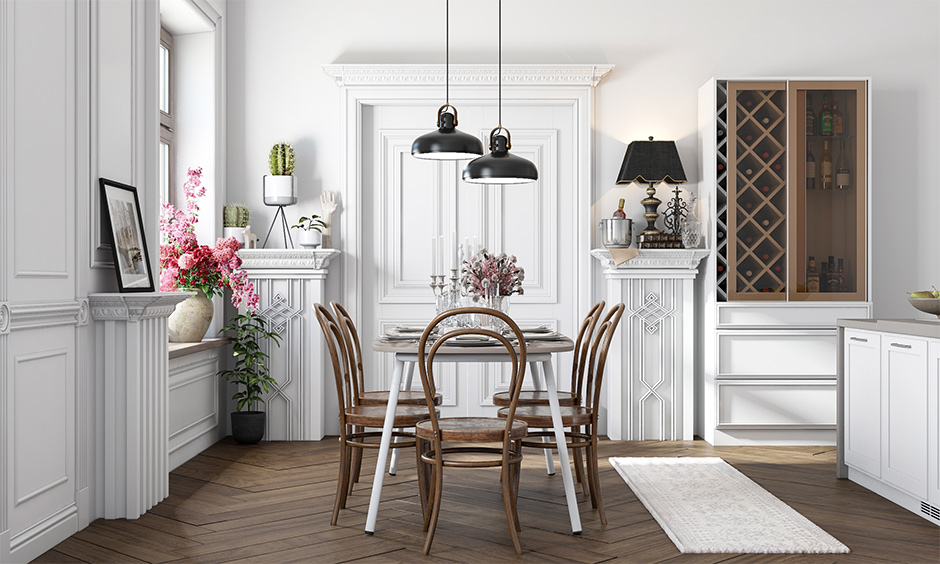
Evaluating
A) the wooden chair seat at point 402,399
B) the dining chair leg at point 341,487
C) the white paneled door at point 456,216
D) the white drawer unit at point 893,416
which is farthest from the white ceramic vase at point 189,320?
the white drawer unit at point 893,416

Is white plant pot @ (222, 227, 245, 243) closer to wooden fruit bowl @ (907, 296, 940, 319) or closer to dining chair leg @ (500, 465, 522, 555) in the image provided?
dining chair leg @ (500, 465, 522, 555)

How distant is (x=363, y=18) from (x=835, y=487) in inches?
161

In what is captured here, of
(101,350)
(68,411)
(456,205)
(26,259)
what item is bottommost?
(68,411)

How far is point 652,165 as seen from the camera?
16.4ft

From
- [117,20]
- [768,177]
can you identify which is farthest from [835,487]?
[117,20]

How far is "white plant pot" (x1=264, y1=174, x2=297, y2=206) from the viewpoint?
5020 mm

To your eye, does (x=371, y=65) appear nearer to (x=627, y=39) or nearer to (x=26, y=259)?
(x=627, y=39)

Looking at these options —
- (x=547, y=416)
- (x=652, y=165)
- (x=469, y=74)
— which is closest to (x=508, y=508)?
(x=547, y=416)

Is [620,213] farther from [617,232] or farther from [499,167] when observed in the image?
[499,167]

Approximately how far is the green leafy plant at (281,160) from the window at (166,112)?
2.17 feet

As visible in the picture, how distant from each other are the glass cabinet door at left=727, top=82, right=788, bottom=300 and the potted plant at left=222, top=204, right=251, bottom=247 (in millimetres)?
3167

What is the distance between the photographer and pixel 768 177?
4840 millimetres

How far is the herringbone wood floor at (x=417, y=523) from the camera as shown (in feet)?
9.27

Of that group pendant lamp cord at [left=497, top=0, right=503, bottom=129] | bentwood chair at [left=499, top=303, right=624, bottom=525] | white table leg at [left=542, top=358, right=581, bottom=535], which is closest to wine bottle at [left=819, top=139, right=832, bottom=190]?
pendant lamp cord at [left=497, top=0, right=503, bottom=129]
